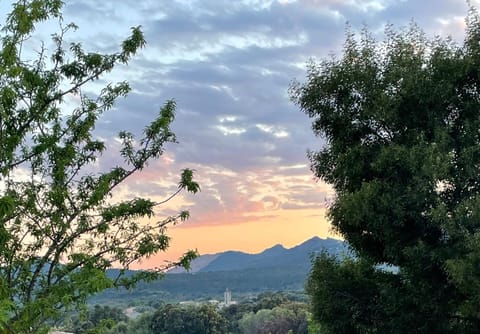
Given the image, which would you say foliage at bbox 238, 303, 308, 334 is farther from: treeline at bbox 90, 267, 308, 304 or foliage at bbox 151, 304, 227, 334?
treeline at bbox 90, 267, 308, 304

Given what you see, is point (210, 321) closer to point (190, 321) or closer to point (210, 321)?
point (210, 321)

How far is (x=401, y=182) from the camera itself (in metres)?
11.1

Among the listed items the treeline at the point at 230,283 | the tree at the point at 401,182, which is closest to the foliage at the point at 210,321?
the tree at the point at 401,182

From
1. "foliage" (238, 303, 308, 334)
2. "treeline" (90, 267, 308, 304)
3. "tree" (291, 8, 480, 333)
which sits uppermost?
"tree" (291, 8, 480, 333)

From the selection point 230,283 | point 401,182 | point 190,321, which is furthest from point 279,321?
point 230,283

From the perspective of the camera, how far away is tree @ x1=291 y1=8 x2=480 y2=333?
10.7 meters

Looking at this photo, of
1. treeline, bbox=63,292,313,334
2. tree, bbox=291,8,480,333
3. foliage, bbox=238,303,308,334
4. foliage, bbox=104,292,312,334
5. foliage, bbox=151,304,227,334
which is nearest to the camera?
tree, bbox=291,8,480,333

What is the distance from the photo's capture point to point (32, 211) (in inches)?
267

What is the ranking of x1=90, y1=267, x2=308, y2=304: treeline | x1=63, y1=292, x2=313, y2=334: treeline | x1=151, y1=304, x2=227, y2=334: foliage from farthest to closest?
x1=90, y1=267, x2=308, y2=304: treeline, x1=151, y1=304, x2=227, y2=334: foliage, x1=63, y1=292, x2=313, y2=334: treeline

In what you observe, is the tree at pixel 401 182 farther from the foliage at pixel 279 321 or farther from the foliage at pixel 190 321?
the foliage at pixel 190 321

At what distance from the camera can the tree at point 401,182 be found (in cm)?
1067

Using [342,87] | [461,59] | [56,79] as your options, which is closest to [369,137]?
[342,87]

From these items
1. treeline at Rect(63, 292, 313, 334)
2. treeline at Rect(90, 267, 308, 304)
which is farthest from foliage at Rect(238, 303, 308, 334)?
treeline at Rect(90, 267, 308, 304)

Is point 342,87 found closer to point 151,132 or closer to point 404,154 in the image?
point 404,154
